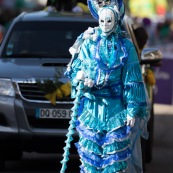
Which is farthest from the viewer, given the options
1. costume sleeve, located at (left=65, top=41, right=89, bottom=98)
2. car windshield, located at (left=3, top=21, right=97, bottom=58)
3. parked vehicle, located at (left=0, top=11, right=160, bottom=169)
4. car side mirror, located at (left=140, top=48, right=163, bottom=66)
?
car windshield, located at (left=3, top=21, right=97, bottom=58)

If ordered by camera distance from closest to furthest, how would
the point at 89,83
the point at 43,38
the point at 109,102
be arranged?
the point at 89,83 < the point at 109,102 < the point at 43,38

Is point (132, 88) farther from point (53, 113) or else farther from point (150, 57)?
point (150, 57)

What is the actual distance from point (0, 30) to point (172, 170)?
47.9 ft

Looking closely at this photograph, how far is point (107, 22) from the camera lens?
8078mm

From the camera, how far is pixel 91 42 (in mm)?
8219

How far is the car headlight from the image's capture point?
10750 mm

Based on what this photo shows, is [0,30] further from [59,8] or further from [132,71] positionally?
[132,71]

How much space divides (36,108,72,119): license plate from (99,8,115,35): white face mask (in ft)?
8.80

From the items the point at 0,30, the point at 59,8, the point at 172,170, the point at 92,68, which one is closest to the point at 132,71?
the point at 92,68

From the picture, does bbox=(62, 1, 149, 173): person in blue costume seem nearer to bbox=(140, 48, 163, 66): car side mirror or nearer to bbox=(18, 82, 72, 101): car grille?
bbox=(18, 82, 72, 101): car grille

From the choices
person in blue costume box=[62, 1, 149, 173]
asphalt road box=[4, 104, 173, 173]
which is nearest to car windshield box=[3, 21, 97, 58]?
asphalt road box=[4, 104, 173, 173]

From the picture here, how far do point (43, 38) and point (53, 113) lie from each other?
1.49 meters

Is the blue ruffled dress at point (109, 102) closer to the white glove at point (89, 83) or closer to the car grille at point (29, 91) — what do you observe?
the white glove at point (89, 83)

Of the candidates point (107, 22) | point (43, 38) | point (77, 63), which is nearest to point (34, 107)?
point (43, 38)
